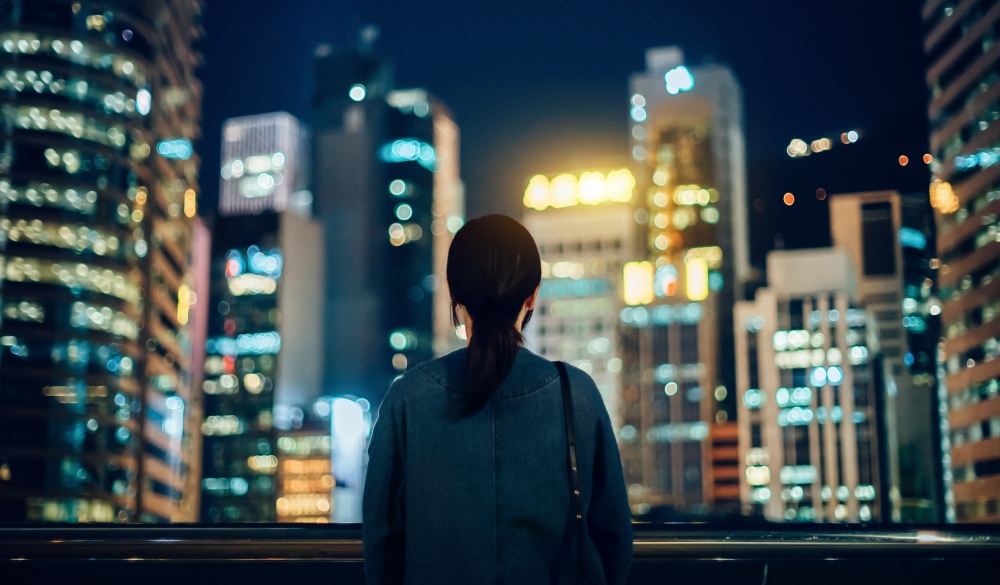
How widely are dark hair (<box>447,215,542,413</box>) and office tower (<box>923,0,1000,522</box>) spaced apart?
41440mm

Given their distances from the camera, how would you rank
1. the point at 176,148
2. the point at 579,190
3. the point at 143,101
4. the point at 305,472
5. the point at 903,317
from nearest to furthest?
the point at 143,101
the point at 176,148
the point at 903,317
the point at 305,472
the point at 579,190

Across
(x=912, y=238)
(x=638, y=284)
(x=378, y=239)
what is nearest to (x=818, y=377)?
(x=638, y=284)

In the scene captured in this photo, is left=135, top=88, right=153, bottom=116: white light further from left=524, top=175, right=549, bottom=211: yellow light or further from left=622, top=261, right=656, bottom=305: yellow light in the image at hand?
left=524, top=175, right=549, bottom=211: yellow light

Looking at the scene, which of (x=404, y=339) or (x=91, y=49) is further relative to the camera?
(x=404, y=339)

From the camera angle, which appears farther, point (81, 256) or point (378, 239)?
point (378, 239)

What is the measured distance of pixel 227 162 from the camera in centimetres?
12312

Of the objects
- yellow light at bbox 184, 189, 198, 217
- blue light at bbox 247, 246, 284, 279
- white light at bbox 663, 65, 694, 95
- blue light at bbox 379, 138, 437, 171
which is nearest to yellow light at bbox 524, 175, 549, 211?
blue light at bbox 379, 138, 437, 171

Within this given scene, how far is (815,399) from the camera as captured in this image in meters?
73.3

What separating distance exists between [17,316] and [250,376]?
4418 cm

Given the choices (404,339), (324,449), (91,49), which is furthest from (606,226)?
(91,49)

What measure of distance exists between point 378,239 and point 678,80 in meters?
37.2

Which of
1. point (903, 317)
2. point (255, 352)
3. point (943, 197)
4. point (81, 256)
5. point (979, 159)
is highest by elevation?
point (979, 159)

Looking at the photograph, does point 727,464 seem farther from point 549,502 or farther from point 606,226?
point 549,502

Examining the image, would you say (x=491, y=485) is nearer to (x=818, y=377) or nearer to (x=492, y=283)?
(x=492, y=283)
